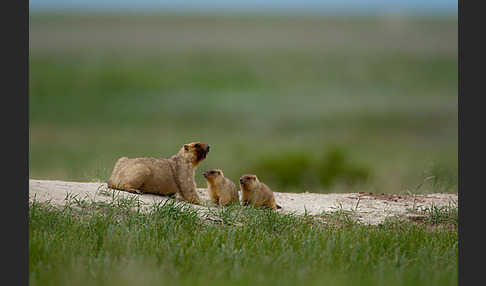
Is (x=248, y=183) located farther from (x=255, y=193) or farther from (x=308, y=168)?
(x=308, y=168)

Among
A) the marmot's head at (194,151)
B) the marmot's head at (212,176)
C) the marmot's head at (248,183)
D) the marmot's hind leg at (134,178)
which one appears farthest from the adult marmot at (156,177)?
the marmot's head at (248,183)

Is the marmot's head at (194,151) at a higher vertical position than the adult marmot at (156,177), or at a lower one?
higher

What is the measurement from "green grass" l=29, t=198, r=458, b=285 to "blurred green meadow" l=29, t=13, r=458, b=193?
2.79m

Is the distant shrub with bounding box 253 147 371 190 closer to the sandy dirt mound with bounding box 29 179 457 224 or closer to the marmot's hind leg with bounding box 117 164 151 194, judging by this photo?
the sandy dirt mound with bounding box 29 179 457 224

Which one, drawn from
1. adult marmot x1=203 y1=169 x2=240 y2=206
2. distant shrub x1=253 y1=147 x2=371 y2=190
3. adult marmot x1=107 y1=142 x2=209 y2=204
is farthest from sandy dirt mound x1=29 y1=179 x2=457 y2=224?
distant shrub x1=253 y1=147 x2=371 y2=190

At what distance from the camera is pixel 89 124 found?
34188 millimetres

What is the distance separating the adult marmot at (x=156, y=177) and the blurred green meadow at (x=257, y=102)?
1414 mm

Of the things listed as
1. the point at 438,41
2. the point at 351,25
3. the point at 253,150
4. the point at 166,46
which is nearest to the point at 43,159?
the point at 253,150

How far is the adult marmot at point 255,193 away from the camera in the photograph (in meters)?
9.02

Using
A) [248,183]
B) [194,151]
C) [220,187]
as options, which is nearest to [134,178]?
[194,151]

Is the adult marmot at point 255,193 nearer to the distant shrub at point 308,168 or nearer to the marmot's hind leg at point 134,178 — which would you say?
the marmot's hind leg at point 134,178

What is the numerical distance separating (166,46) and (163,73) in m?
16.0

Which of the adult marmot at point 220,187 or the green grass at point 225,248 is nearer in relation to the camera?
the green grass at point 225,248

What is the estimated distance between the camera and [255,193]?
909 cm
